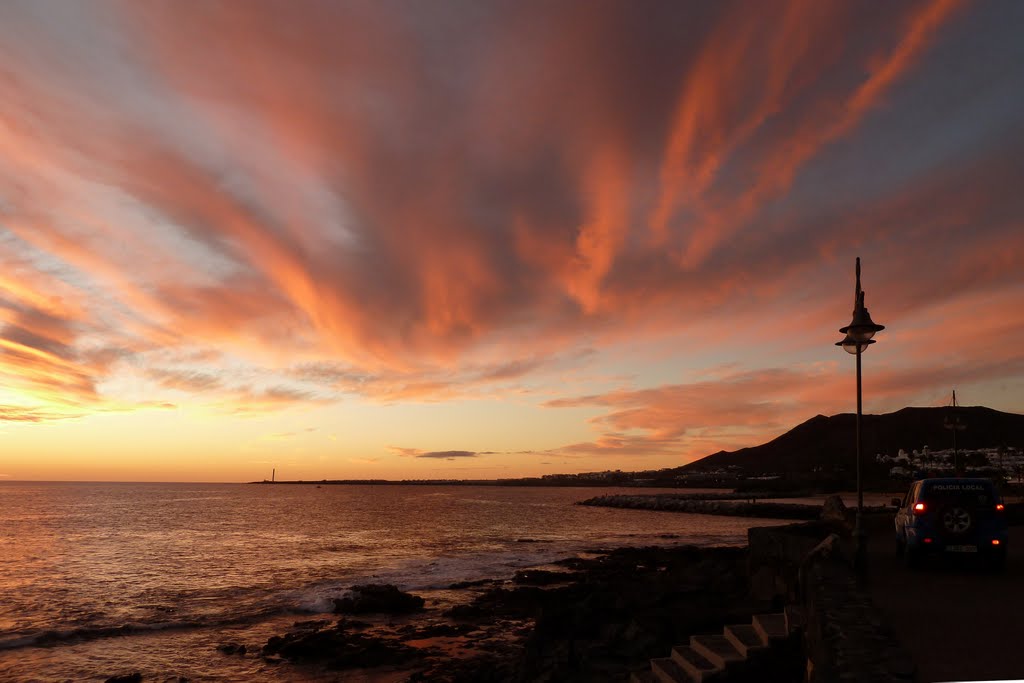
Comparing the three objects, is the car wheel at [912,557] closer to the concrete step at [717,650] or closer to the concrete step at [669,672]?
the concrete step at [717,650]

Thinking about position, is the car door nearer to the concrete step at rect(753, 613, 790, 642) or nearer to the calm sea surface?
the concrete step at rect(753, 613, 790, 642)

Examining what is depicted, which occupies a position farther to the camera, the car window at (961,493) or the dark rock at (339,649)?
the dark rock at (339,649)

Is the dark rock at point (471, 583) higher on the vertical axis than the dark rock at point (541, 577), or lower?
lower

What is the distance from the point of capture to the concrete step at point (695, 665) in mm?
11180

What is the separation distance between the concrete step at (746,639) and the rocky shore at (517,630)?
348 centimetres

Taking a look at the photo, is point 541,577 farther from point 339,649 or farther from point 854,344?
point 854,344

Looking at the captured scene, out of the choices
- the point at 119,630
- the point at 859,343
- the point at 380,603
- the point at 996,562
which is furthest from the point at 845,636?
the point at 119,630

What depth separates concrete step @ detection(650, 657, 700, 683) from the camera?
1192 cm

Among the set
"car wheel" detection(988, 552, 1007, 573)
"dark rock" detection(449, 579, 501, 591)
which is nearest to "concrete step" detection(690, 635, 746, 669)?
"car wheel" detection(988, 552, 1007, 573)

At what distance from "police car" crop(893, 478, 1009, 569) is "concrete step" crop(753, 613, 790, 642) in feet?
12.8

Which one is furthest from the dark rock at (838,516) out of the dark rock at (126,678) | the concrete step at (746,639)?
the dark rock at (126,678)

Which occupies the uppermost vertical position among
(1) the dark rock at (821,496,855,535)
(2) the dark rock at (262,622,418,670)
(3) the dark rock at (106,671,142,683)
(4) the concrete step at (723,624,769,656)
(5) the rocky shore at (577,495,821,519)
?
(1) the dark rock at (821,496,855,535)

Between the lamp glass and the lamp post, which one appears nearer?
the lamp post

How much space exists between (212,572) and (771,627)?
3906cm
